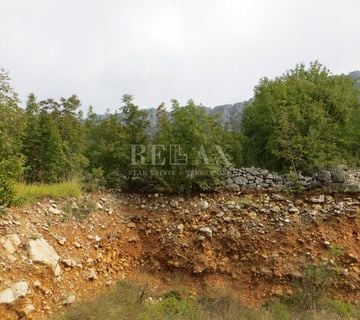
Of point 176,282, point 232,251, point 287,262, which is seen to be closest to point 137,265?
point 176,282

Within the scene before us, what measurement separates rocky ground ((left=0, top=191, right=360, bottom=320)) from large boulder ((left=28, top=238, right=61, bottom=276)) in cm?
2

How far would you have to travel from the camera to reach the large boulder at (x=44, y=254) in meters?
5.07

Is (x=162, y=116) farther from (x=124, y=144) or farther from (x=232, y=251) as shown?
(x=232, y=251)

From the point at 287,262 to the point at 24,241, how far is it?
439cm

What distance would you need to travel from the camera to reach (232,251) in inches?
260

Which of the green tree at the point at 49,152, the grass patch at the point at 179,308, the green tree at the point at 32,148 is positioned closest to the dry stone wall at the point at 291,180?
the grass patch at the point at 179,308

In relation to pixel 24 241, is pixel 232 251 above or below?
below

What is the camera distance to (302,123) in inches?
331

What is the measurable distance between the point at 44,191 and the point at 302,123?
235 inches

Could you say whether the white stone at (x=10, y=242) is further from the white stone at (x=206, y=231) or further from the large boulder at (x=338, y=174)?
the large boulder at (x=338, y=174)

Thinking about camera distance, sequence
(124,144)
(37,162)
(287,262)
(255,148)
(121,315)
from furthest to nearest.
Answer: (255,148) → (124,144) → (37,162) → (287,262) → (121,315)

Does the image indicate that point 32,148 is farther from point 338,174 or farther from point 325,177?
point 338,174

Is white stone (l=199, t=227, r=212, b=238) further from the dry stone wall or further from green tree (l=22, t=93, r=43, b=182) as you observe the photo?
green tree (l=22, t=93, r=43, b=182)

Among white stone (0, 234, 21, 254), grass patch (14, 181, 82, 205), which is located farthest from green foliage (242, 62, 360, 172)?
white stone (0, 234, 21, 254)
